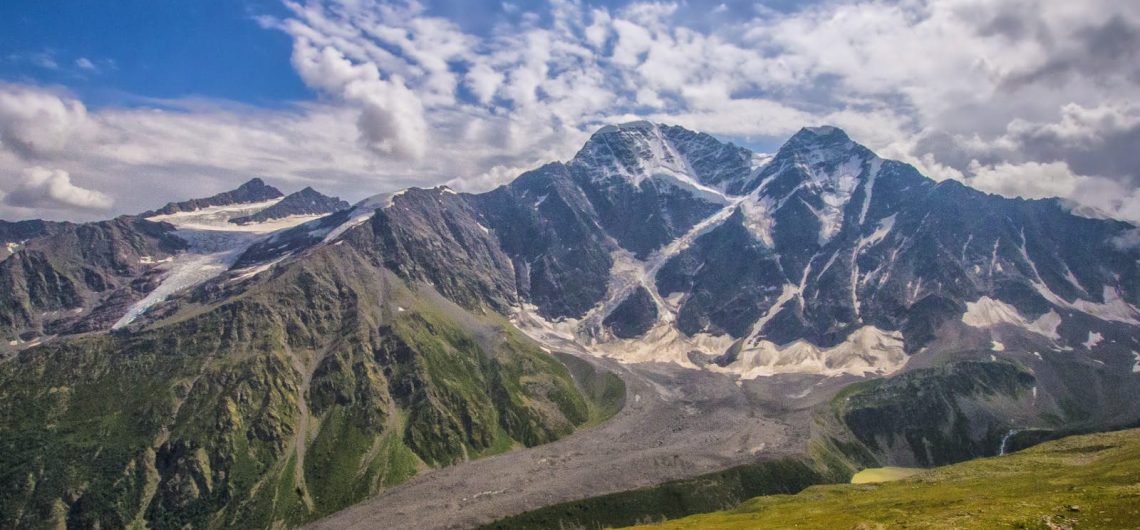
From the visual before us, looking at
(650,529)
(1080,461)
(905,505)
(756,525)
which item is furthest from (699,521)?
(1080,461)

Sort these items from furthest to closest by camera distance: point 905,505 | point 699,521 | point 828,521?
point 699,521
point 905,505
point 828,521

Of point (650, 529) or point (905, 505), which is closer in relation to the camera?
point (905, 505)

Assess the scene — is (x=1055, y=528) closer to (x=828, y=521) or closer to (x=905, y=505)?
(x=828, y=521)

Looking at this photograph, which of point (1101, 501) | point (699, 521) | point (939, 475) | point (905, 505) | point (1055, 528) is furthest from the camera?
point (939, 475)

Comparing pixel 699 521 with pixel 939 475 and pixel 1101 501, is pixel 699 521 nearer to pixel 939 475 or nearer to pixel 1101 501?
pixel 939 475

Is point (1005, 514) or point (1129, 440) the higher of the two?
point (1005, 514)

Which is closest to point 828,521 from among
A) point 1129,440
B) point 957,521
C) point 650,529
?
point 957,521

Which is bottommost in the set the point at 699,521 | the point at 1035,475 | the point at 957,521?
the point at 699,521
